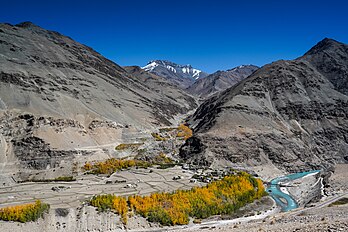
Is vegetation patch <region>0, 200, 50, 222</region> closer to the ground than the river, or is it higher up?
higher up

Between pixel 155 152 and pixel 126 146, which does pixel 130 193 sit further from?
pixel 155 152

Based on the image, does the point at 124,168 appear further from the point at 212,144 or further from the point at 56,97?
the point at 56,97

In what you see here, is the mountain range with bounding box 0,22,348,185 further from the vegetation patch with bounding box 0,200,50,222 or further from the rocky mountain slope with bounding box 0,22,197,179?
the vegetation patch with bounding box 0,200,50,222

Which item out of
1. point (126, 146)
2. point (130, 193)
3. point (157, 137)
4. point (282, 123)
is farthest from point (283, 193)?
point (157, 137)

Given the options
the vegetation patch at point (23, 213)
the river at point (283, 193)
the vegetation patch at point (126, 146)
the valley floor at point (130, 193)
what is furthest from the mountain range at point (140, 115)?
the vegetation patch at point (23, 213)

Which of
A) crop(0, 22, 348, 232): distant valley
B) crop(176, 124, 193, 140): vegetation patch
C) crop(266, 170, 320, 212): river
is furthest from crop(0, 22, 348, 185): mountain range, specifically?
crop(176, 124, 193, 140): vegetation patch

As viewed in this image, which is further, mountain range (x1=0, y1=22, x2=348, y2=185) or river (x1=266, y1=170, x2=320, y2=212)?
mountain range (x1=0, y1=22, x2=348, y2=185)

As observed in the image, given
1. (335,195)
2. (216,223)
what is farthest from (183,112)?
(216,223)
